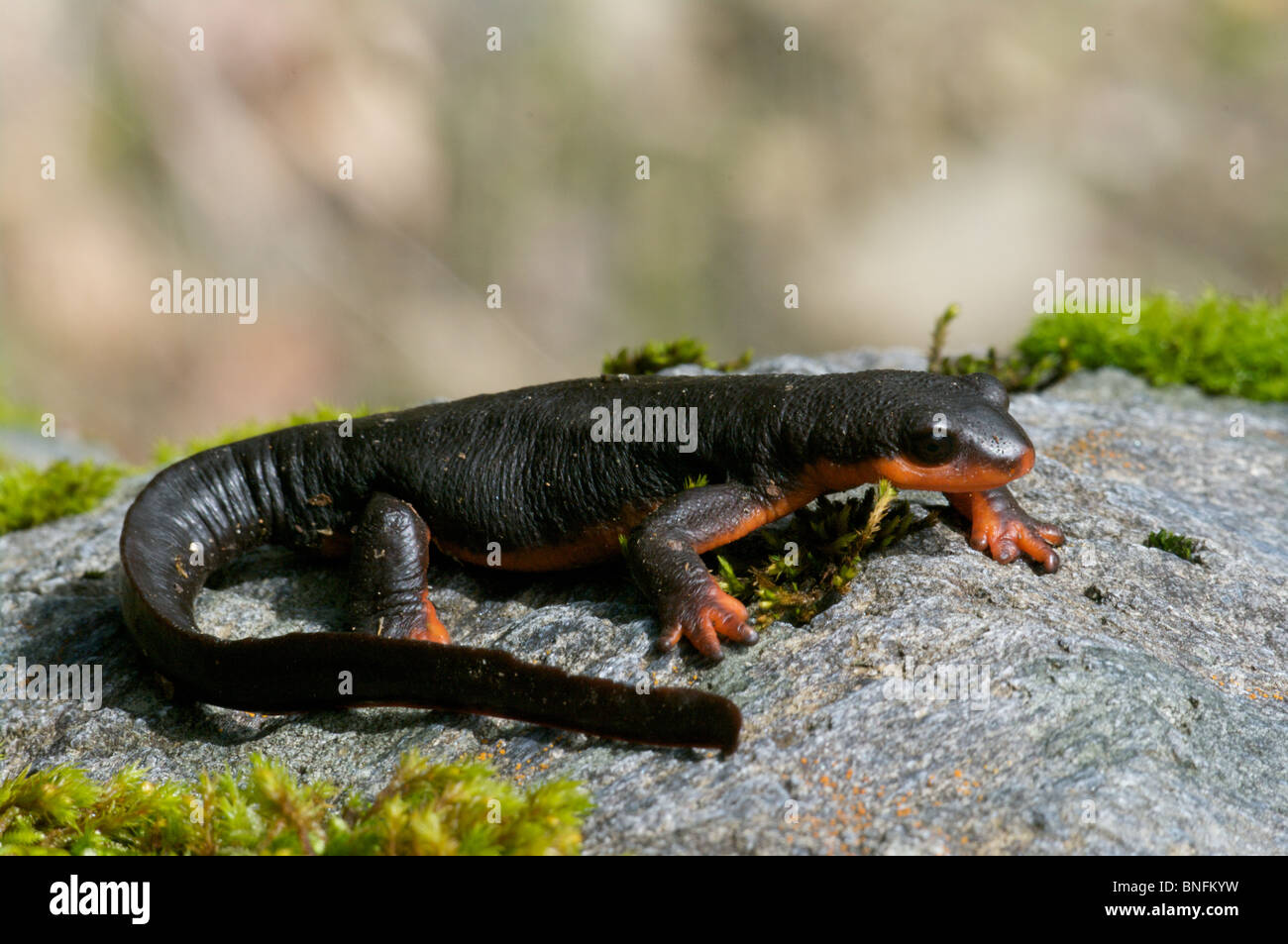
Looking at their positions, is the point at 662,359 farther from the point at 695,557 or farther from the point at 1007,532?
the point at 1007,532

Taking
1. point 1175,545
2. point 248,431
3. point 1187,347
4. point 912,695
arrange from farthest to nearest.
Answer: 1. point 1187,347
2. point 248,431
3. point 1175,545
4. point 912,695

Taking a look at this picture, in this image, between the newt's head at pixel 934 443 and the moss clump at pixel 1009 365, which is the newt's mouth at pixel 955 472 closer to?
the newt's head at pixel 934 443

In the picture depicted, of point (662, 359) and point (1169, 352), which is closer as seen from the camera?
point (662, 359)

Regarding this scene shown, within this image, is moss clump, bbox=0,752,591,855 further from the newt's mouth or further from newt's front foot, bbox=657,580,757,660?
the newt's mouth

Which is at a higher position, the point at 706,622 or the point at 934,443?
the point at 934,443

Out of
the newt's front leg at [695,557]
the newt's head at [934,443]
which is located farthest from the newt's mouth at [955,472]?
the newt's front leg at [695,557]

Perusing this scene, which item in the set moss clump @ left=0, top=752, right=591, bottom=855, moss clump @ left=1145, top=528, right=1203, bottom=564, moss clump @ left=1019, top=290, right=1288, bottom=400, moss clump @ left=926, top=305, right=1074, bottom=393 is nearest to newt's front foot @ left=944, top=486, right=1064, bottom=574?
moss clump @ left=1145, top=528, right=1203, bottom=564

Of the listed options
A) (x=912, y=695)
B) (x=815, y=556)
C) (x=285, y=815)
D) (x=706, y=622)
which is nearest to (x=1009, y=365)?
(x=815, y=556)
